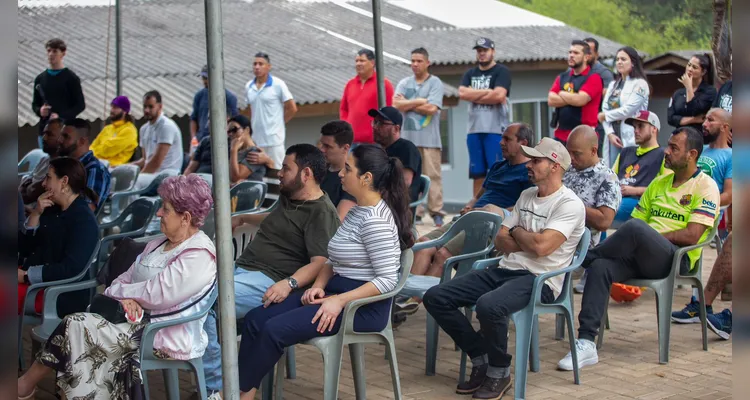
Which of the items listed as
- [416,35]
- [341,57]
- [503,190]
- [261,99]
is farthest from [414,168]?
[416,35]

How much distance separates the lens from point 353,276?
15.0 ft

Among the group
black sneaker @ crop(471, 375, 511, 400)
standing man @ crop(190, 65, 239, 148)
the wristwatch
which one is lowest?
black sneaker @ crop(471, 375, 511, 400)

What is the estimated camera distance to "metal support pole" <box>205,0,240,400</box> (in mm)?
3551

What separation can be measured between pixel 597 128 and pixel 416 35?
10055 mm

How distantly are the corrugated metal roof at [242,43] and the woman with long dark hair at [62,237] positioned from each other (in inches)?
331

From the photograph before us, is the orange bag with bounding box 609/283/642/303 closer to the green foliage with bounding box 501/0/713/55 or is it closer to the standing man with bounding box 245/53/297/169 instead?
the standing man with bounding box 245/53/297/169

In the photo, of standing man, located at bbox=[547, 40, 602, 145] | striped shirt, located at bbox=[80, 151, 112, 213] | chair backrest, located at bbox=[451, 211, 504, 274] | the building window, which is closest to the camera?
chair backrest, located at bbox=[451, 211, 504, 274]

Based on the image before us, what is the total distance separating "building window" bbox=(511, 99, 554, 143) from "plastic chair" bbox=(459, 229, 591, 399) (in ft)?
48.2

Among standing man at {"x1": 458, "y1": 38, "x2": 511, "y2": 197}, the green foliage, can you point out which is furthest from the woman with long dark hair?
the green foliage

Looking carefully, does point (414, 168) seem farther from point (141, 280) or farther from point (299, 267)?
point (141, 280)

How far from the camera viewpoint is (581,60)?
960cm

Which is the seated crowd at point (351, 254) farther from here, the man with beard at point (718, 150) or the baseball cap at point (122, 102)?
the baseball cap at point (122, 102)

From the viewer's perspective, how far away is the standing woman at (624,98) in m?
9.11

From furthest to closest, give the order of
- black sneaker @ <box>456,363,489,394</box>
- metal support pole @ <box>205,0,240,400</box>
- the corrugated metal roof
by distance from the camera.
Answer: the corrugated metal roof → black sneaker @ <box>456,363,489,394</box> → metal support pole @ <box>205,0,240,400</box>
